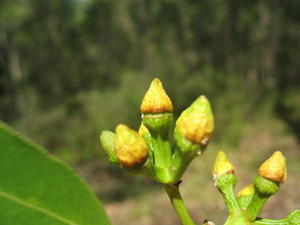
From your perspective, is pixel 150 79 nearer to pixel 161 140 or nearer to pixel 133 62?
pixel 133 62

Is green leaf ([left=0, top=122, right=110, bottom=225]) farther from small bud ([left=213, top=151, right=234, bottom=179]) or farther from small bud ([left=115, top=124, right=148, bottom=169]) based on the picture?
small bud ([left=213, top=151, right=234, bottom=179])

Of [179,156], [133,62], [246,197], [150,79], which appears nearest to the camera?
[179,156]

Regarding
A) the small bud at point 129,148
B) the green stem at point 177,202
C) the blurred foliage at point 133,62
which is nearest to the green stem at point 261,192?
the green stem at point 177,202

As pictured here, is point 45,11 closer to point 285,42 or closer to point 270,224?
point 285,42

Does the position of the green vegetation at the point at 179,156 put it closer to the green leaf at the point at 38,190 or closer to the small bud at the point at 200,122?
the small bud at the point at 200,122

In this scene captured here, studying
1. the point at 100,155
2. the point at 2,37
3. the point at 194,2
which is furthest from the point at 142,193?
the point at 194,2

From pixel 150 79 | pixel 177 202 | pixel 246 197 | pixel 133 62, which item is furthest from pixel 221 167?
pixel 133 62

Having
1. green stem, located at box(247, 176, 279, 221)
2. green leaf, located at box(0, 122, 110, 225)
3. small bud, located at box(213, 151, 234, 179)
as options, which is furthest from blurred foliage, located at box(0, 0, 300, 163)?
green leaf, located at box(0, 122, 110, 225)
